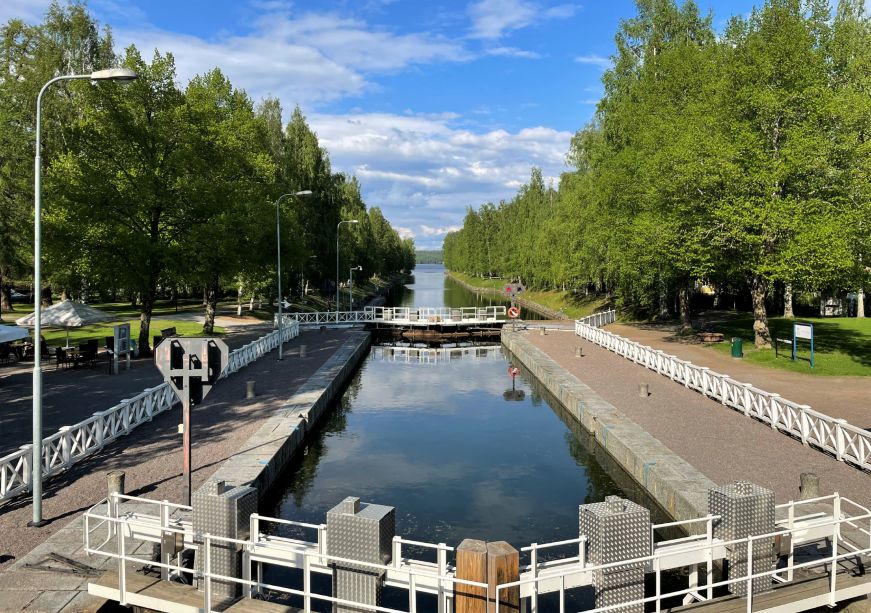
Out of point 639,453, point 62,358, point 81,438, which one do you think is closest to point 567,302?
point 62,358

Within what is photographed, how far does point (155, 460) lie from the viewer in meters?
15.1

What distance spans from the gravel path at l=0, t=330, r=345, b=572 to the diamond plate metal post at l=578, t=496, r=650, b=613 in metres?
8.23

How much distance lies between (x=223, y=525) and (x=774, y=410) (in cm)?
1561

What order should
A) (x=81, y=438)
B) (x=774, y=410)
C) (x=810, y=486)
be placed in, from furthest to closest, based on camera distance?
1. (x=774, y=410)
2. (x=81, y=438)
3. (x=810, y=486)

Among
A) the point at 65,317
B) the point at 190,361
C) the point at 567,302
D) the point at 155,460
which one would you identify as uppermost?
the point at 190,361

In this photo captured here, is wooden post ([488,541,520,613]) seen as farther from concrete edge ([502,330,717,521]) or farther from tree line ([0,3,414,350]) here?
tree line ([0,3,414,350])

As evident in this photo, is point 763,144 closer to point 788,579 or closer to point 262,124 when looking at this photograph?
point 788,579

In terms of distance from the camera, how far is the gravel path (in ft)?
36.8

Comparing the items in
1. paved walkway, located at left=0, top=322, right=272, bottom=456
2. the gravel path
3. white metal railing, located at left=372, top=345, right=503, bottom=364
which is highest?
paved walkway, located at left=0, top=322, right=272, bottom=456

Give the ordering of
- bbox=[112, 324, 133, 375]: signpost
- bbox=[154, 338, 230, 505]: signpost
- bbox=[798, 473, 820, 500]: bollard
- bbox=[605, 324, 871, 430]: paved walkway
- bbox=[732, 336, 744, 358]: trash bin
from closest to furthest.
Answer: bbox=[154, 338, 230, 505]: signpost
bbox=[798, 473, 820, 500]: bollard
bbox=[605, 324, 871, 430]: paved walkway
bbox=[112, 324, 133, 375]: signpost
bbox=[732, 336, 744, 358]: trash bin

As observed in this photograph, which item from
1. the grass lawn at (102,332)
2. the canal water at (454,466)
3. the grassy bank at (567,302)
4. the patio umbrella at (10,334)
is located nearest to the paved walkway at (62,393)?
the patio umbrella at (10,334)

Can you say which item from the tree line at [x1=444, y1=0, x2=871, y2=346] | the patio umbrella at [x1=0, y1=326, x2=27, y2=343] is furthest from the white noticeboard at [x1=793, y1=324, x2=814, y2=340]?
the patio umbrella at [x1=0, y1=326, x2=27, y2=343]

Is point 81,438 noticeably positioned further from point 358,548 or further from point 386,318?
point 386,318

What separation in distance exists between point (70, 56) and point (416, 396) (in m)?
34.2
